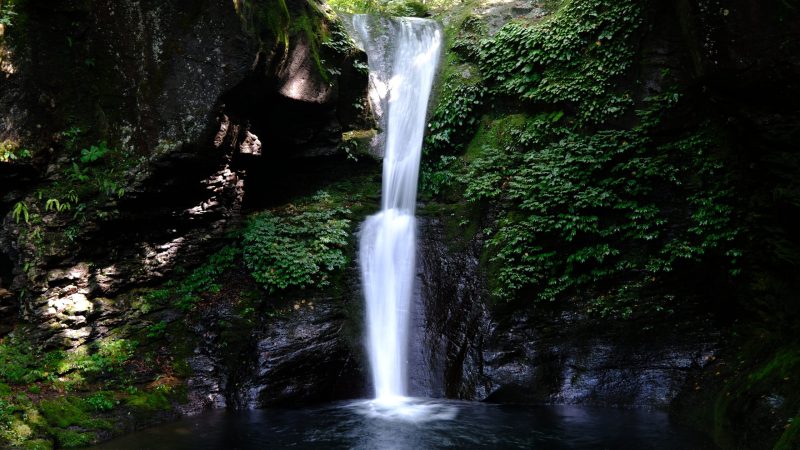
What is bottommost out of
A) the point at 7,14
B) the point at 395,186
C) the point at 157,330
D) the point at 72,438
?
the point at 72,438

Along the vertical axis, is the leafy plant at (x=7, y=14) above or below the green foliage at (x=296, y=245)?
above

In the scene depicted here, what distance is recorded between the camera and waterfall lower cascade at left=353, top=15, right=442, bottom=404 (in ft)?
29.1

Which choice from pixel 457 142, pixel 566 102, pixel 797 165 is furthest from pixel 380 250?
pixel 797 165

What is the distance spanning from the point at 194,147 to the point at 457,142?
5.40m

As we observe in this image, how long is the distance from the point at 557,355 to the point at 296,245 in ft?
16.7

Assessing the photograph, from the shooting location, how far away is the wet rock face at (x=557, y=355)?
7574 millimetres

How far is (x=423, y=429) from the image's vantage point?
6.71 m

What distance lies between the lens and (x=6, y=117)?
24.3 ft

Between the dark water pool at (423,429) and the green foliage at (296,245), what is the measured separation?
93.1 inches

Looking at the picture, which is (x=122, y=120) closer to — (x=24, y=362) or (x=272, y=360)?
(x=24, y=362)

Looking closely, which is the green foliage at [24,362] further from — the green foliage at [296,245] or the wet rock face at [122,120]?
the green foliage at [296,245]

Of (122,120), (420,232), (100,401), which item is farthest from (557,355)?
(122,120)

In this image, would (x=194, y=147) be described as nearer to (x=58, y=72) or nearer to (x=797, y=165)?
(x=58, y=72)

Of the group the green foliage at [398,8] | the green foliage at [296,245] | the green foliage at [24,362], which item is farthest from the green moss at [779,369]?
the green foliage at [398,8]
